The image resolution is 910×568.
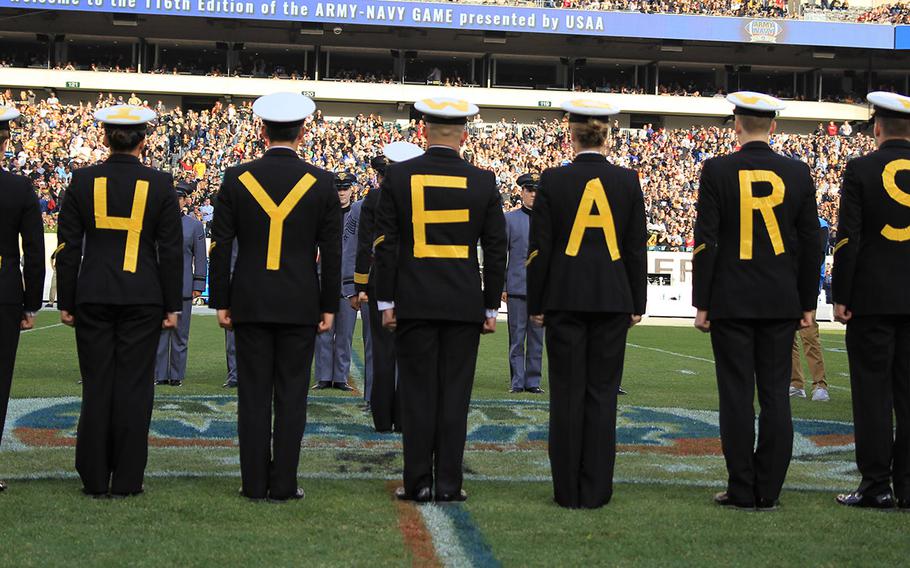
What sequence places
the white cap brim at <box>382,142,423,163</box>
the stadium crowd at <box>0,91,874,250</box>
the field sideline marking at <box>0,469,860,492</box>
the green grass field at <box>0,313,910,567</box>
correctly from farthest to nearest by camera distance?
the stadium crowd at <box>0,91,874,250</box>, the white cap brim at <box>382,142,423,163</box>, the field sideline marking at <box>0,469,860,492</box>, the green grass field at <box>0,313,910,567</box>

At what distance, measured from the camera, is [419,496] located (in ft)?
19.3

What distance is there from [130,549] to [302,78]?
45.4 meters

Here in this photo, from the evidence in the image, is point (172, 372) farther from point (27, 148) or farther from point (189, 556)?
point (27, 148)

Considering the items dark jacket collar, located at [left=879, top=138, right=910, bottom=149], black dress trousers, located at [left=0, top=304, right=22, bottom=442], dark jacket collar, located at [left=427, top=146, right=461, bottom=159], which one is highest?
dark jacket collar, located at [left=879, top=138, right=910, bottom=149]

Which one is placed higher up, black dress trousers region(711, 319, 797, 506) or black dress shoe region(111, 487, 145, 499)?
black dress trousers region(711, 319, 797, 506)

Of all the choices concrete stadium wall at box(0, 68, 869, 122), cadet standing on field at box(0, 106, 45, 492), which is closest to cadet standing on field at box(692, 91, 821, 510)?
cadet standing on field at box(0, 106, 45, 492)

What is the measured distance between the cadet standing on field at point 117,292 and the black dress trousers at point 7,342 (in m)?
0.27

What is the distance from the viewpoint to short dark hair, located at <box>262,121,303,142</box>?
5.99m

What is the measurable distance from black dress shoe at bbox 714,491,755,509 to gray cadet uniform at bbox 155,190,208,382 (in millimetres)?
6931

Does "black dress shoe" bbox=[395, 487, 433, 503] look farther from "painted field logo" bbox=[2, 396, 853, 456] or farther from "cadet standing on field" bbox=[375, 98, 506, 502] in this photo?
"painted field logo" bbox=[2, 396, 853, 456]

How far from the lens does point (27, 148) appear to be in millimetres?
37094

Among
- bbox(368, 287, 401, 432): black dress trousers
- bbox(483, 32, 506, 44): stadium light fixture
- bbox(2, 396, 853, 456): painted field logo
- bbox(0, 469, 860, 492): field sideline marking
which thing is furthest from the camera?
bbox(483, 32, 506, 44): stadium light fixture

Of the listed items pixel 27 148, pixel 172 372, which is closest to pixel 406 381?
pixel 172 372

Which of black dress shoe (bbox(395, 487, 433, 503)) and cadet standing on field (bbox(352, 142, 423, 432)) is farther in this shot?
cadet standing on field (bbox(352, 142, 423, 432))
